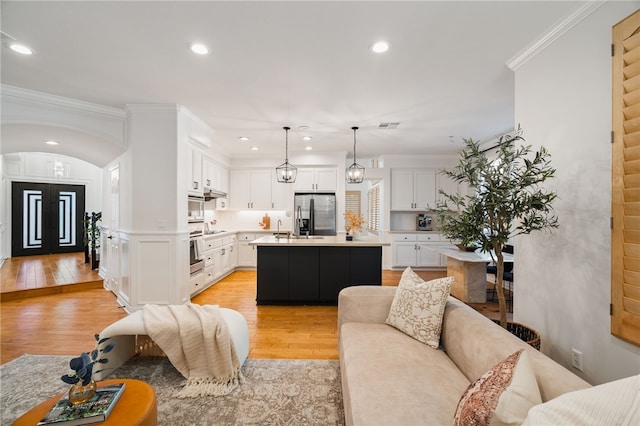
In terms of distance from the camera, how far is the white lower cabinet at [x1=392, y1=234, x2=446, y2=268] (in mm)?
6457

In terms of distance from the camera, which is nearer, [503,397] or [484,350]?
[503,397]

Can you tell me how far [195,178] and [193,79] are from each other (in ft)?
5.60

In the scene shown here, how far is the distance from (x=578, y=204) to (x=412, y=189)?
4803 mm

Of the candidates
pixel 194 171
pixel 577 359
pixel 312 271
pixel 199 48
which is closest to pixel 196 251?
pixel 194 171

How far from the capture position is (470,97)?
3.34 m

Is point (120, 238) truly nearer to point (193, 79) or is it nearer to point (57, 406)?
point (193, 79)

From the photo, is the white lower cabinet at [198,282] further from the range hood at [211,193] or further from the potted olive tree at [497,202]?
the potted olive tree at [497,202]

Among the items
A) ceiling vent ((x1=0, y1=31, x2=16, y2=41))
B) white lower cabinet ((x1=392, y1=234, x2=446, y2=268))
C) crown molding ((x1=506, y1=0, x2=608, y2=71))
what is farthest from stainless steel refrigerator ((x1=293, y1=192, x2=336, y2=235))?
ceiling vent ((x1=0, y1=31, x2=16, y2=41))

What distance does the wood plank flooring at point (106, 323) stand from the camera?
2.74 metres

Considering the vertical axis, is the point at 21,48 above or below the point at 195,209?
above

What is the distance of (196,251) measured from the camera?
4297mm

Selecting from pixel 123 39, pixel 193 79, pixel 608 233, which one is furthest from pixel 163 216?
pixel 608 233

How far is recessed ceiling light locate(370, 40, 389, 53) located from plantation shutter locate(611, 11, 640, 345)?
1411mm

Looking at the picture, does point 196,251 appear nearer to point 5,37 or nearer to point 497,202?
point 5,37
